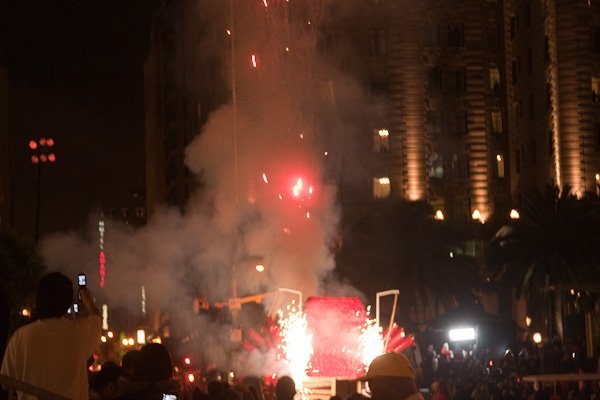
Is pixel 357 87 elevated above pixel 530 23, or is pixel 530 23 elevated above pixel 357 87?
pixel 530 23

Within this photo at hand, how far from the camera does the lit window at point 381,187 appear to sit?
208 feet

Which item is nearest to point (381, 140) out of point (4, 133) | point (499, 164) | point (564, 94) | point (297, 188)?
point (499, 164)

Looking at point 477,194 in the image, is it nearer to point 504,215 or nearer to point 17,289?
point 504,215

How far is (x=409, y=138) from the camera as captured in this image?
64.9 m

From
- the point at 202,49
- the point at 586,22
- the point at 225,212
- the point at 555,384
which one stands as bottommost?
the point at 555,384

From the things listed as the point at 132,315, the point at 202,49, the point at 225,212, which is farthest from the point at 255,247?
the point at 132,315

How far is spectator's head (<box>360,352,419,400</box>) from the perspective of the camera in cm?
672

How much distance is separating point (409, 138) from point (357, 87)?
412 cm

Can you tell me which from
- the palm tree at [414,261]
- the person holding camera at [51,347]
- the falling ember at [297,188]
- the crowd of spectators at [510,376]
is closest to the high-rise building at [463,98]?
the palm tree at [414,261]

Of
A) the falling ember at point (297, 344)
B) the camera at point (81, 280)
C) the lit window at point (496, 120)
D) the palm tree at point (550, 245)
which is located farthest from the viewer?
the lit window at point (496, 120)

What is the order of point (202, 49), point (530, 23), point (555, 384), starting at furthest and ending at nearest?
point (202, 49) → point (530, 23) → point (555, 384)

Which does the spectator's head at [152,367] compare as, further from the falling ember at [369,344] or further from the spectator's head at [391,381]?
the falling ember at [369,344]

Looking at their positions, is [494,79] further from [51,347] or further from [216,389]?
[51,347]

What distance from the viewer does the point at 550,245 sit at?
49.5m
